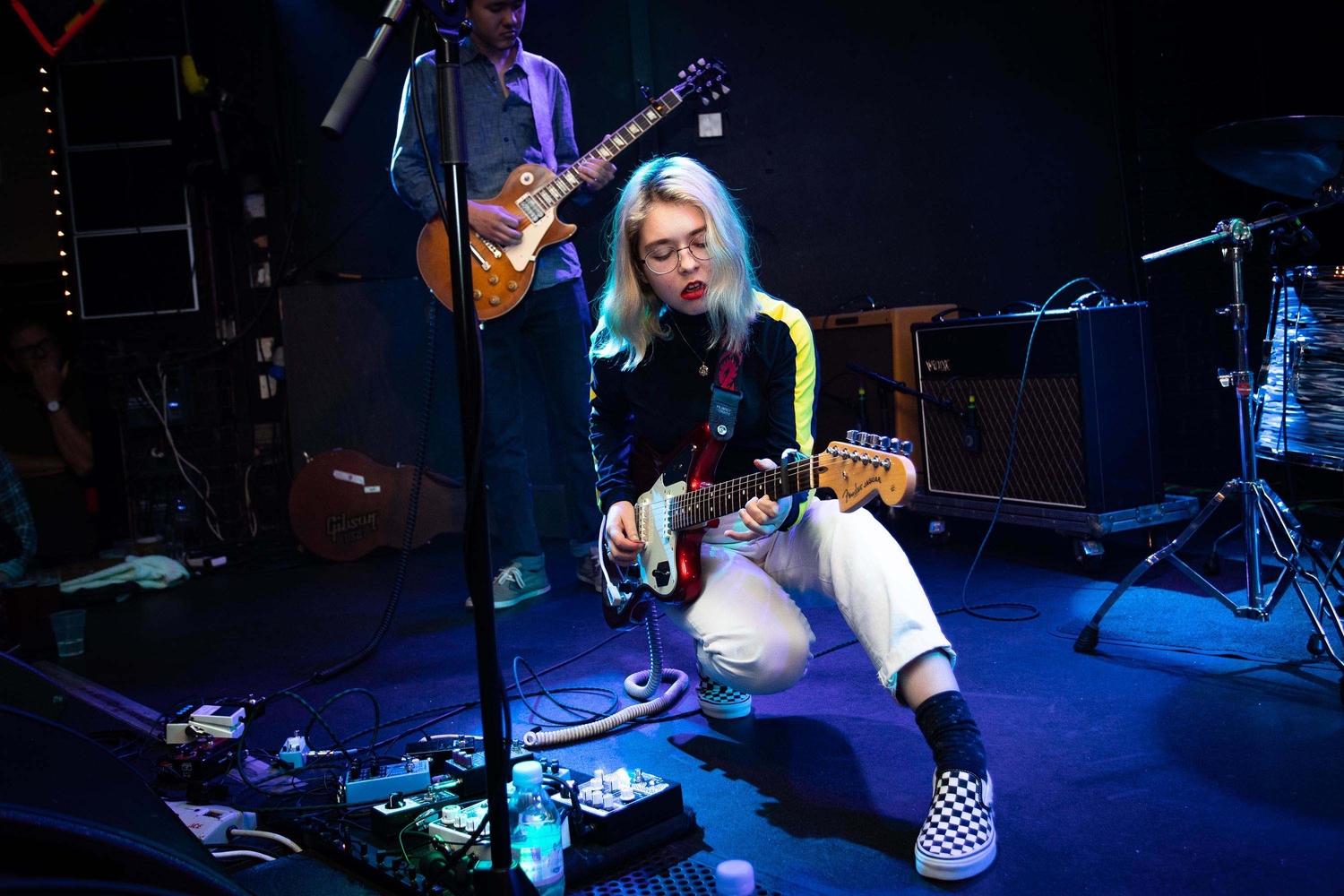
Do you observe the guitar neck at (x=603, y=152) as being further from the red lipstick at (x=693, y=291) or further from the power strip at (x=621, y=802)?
the power strip at (x=621, y=802)

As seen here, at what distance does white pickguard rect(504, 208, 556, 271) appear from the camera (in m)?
3.74

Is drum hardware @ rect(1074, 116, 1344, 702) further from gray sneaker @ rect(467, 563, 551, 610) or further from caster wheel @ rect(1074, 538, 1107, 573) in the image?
gray sneaker @ rect(467, 563, 551, 610)

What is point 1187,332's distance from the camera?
4.88 meters

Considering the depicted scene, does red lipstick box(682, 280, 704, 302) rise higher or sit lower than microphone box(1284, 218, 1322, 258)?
lower

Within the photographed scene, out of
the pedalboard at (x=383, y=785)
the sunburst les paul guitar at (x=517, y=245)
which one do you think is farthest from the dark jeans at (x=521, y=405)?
the pedalboard at (x=383, y=785)

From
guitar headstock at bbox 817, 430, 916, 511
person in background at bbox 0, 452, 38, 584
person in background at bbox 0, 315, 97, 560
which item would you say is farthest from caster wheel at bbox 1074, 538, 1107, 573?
person in background at bbox 0, 315, 97, 560

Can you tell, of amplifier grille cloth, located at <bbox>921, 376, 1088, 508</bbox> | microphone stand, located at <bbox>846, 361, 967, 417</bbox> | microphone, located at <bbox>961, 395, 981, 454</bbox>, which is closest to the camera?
amplifier grille cloth, located at <bbox>921, 376, 1088, 508</bbox>

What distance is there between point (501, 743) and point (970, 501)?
337 cm

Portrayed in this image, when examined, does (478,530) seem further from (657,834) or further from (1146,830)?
(1146,830)

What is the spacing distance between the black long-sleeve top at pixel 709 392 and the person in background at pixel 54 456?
4.67 meters

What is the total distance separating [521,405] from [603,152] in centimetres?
105

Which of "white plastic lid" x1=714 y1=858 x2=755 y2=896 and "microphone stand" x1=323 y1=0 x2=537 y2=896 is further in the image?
"white plastic lid" x1=714 y1=858 x2=755 y2=896

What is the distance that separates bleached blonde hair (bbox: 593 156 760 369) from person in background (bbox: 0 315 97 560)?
468 cm

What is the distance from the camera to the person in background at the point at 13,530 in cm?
450
